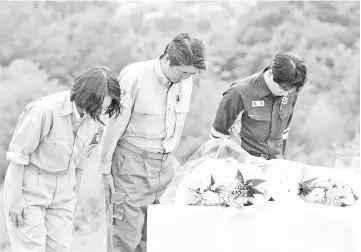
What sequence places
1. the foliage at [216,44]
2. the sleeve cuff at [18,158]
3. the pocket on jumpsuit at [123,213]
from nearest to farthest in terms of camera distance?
the sleeve cuff at [18,158] < the pocket on jumpsuit at [123,213] < the foliage at [216,44]

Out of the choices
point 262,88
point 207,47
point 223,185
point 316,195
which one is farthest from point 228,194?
point 207,47

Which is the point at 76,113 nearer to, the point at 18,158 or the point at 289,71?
the point at 18,158

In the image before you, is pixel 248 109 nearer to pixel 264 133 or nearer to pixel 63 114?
pixel 264 133

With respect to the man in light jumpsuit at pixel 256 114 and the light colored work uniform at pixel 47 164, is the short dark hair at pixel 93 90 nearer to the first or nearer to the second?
the light colored work uniform at pixel 47 164

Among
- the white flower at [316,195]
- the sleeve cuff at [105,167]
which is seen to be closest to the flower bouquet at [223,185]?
the white flower at [316,195]

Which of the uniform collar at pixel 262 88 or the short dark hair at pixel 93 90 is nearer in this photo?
the short dark hair at pixel 93 90

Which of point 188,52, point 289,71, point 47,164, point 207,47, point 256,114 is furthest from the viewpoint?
point 207,47

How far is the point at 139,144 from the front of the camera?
144 inches


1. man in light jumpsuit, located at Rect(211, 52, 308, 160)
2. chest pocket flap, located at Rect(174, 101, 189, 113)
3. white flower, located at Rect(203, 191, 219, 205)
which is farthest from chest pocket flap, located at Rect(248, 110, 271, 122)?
white flower, located at Rect(203, 191, 219, 205)

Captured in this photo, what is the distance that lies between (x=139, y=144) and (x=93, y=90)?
69 cm

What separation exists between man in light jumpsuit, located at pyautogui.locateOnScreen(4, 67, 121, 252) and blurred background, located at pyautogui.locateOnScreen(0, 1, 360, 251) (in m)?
1.81

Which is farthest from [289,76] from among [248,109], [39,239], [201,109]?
[201,109]

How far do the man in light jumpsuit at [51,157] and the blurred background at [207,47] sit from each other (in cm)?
181

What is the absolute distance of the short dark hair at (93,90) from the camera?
3.04m
